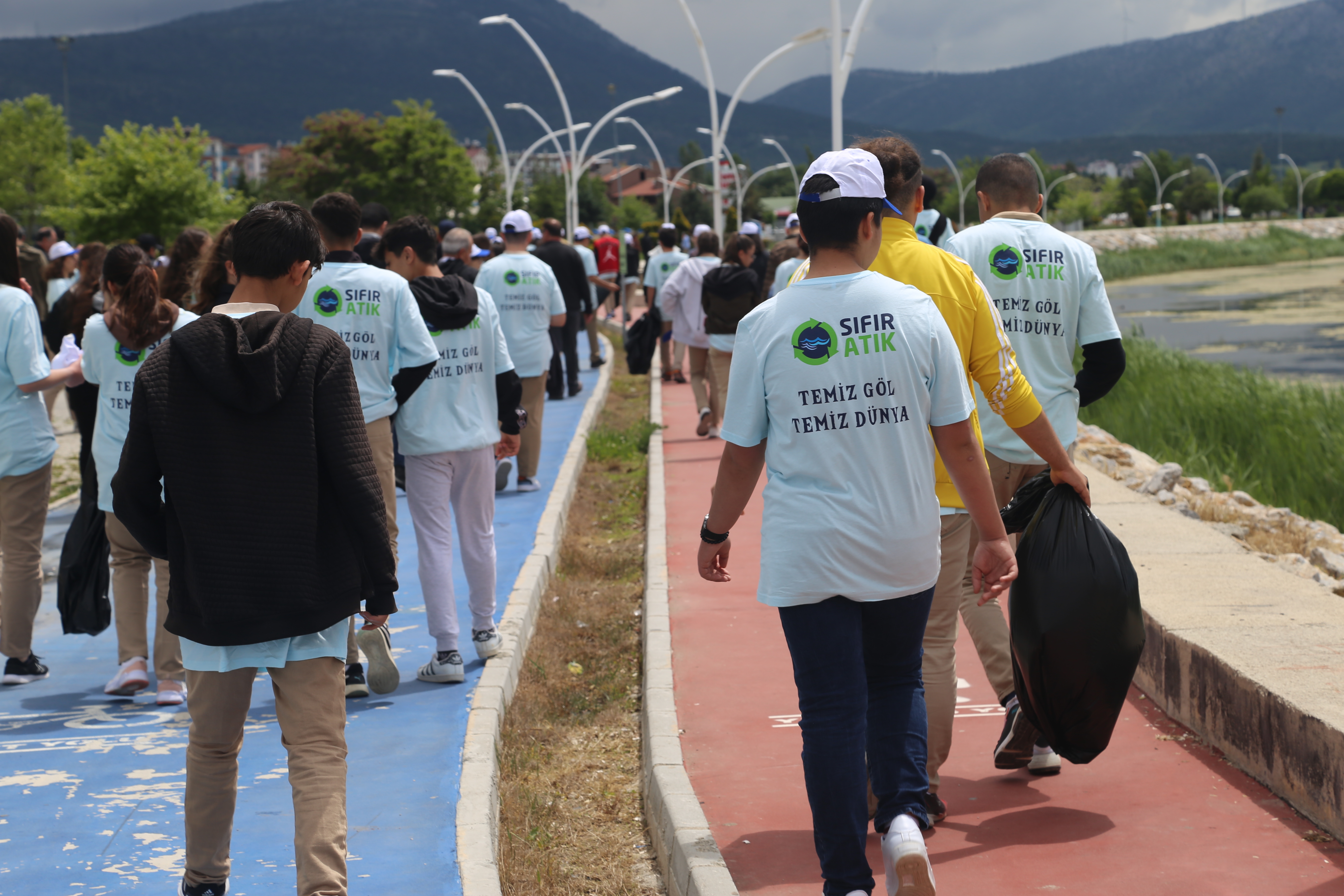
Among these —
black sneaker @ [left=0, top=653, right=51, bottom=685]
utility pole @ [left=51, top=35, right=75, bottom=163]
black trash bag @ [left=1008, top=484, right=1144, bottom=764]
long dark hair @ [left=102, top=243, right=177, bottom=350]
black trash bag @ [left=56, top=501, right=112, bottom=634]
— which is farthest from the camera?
utility pole @ [left=51, top=35, right=75, bottom=163]

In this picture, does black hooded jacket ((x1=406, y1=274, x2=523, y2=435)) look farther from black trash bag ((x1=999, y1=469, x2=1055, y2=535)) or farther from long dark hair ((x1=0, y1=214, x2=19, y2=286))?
black trash bag ((x1=999, y1=469, x2=1055, y2=535))

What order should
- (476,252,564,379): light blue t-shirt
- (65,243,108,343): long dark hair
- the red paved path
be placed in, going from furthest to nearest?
(476,252,564,379): light blue t-shirt → (65,243,108,343): long dark hair → the red paved path

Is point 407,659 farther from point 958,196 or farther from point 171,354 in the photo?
point 958,196

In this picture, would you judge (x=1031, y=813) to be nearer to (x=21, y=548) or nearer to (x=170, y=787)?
(x=170, y=787)

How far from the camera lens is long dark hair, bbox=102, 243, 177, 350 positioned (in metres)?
5.59

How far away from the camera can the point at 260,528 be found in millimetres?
3270

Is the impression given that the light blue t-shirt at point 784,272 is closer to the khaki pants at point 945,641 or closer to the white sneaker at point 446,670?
the white sneaker at point 446,670

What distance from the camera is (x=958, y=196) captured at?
123 metres

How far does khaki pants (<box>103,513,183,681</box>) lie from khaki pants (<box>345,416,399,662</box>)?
774 mm

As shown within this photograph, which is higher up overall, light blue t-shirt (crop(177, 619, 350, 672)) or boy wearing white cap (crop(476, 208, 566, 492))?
boy wearing white cap (crop(476, 208, 566, 492))

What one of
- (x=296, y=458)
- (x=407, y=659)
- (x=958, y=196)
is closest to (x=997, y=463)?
(x=296, y=458)

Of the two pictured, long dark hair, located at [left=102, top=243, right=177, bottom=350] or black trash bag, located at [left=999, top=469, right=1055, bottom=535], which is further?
long dark hair, located at [left=102, top=243, right=177, bottom=350]

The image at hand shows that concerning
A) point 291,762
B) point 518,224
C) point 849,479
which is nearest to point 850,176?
point 849,479

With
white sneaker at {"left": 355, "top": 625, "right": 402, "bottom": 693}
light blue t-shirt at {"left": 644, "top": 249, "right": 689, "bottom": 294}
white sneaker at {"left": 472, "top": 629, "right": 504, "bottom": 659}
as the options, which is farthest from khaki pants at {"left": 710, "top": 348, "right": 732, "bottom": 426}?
white sneaker at {"left": 355, "top": 625, "right": 402, "bottom": 693}
